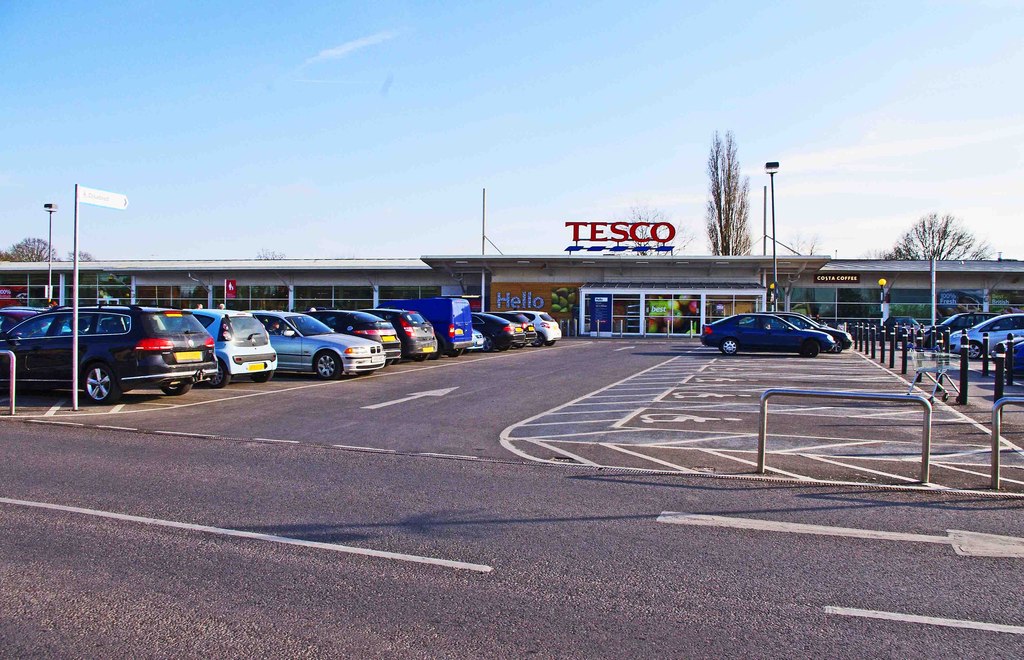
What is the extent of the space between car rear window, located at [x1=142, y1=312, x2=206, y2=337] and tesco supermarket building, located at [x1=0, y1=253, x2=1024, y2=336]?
30.9 metres

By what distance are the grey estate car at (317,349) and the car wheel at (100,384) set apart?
5.16 metres

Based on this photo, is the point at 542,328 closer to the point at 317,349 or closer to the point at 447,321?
the point at 447,321

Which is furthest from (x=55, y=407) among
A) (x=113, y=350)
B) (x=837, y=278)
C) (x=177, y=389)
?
(x=837, y=278)

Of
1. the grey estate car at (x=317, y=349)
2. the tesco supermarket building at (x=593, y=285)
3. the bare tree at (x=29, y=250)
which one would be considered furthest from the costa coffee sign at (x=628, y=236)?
the bare tree at (x=29, y=250)

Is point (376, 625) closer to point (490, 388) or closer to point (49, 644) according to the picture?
point (49, 644)

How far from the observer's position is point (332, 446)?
9945mm

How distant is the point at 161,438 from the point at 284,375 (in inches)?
375

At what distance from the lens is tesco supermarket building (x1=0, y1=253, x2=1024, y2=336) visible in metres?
45.0

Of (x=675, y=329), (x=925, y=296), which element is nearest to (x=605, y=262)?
(x=675, y=329)

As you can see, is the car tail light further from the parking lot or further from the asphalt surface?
the asphalt surface

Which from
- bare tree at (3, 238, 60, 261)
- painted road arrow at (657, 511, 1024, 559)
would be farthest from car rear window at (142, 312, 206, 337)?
bare tree at (3, 238, 60, 261)

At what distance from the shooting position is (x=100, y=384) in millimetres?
13656

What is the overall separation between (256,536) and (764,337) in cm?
2449

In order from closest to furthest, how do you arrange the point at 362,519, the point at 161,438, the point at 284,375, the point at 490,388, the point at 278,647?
the point at 278,647
the point at 362,519
the point at 161,438
the point at 490,388
the point at 284,375
